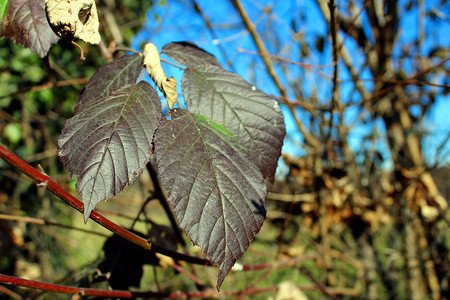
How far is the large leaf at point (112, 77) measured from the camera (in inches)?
23.8

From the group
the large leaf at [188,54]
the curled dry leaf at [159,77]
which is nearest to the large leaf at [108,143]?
the curled dry leaf at [159,77]

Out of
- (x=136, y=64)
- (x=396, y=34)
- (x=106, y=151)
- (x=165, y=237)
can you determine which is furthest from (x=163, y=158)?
(x=396, y=34)

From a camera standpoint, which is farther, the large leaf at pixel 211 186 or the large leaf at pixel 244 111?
the large leaf at pixel 244 111

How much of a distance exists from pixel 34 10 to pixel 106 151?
35cm

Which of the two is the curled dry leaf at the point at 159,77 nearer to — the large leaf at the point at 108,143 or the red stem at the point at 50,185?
the large leaf at the point at 108,143

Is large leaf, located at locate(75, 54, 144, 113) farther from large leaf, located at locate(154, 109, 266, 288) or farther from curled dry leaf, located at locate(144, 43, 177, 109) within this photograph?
large leaf, located at locate(154, 109, 266, 288)

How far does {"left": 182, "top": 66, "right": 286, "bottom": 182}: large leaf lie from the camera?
0.58 meters

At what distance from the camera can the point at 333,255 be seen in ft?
6.51

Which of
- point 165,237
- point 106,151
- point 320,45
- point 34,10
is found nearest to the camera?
point 106,151

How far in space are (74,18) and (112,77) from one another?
0.43ft

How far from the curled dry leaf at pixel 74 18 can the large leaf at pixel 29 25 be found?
10 centimetres

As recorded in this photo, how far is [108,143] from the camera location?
48cm

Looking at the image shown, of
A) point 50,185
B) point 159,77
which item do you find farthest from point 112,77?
point 50,185

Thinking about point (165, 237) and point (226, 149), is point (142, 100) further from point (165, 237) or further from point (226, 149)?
point (165, 237)
